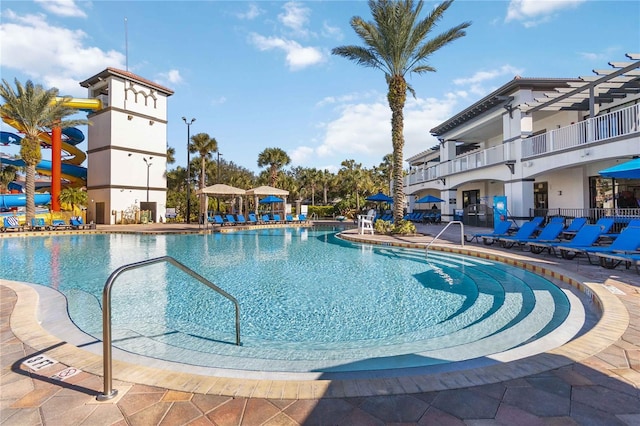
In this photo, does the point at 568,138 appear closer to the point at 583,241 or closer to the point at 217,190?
the point at 583,241

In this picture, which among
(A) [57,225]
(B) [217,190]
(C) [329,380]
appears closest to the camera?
(C) [329,380]

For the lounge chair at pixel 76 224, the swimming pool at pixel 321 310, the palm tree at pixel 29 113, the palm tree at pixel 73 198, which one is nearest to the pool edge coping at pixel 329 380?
the swimming pool at pixel 321 310

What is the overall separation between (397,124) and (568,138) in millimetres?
7021

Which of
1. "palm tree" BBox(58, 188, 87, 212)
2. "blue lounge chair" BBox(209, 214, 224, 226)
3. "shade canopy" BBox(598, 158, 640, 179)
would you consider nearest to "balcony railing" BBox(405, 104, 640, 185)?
"shade canopy" BBox(598, 158, 640, 179)

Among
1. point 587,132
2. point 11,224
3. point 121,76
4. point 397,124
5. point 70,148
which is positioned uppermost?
point 121,76

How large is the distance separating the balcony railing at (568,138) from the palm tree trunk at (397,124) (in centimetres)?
547

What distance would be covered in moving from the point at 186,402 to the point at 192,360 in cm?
134

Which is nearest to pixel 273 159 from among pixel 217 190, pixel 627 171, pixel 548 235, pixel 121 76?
pixel 217 190

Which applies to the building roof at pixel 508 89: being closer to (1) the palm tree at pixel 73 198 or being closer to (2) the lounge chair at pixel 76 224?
(2) the lounge chair at pixel 76 224

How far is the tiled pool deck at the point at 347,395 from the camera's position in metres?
2.08

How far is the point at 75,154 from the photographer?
32969 mm

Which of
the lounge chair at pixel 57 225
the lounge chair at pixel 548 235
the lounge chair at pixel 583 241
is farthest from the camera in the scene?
the lounge chair at pixel 57 225

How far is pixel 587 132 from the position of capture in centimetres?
1247

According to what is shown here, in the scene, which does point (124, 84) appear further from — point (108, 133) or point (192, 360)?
point (192, 360)
